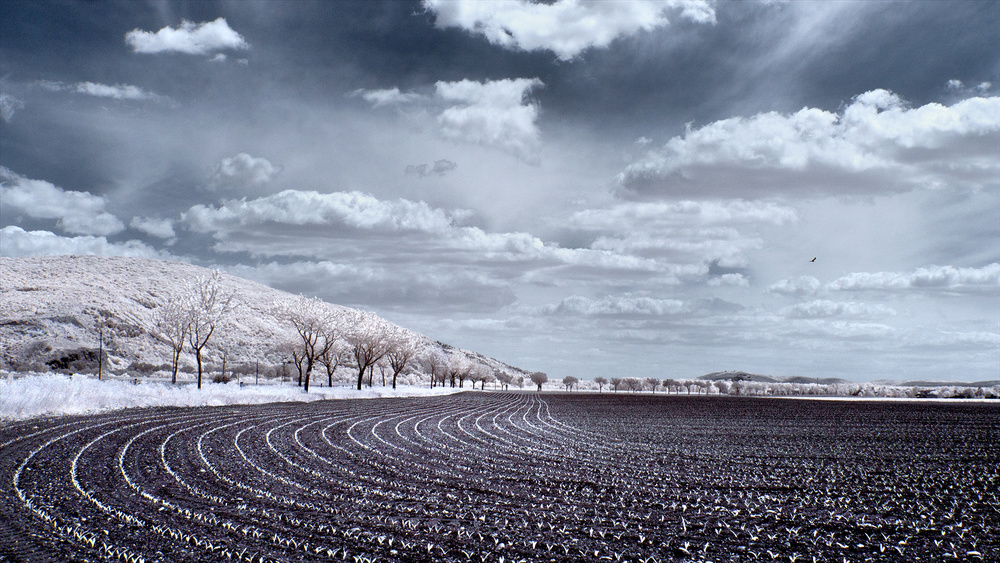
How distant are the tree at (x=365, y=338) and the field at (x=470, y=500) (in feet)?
181

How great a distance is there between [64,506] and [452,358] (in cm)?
13855

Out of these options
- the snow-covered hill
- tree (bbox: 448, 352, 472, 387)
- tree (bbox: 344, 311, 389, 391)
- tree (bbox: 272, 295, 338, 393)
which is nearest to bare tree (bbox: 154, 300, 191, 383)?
tree (bbox: 272, 295, 338, 393)

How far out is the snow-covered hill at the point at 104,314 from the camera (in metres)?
90.0

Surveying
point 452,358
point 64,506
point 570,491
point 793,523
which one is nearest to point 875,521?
point 793,523

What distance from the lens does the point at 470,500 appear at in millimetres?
12703

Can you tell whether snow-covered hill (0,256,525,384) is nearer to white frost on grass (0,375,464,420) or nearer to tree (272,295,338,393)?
tree (272,295,338,393)

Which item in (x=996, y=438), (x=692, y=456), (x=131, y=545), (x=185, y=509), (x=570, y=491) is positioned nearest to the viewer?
(x=131, y=545)

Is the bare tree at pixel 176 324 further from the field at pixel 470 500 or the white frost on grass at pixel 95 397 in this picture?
the field at pixel 470 500

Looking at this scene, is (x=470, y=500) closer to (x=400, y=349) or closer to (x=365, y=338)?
(x=365, y=338)

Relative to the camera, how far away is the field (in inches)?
374

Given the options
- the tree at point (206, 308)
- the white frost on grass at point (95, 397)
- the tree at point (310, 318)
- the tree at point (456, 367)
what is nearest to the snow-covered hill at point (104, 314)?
the tree at point (310, 318)

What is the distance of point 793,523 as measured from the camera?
1151 centimetres

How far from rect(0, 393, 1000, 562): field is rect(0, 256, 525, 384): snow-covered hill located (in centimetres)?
5650

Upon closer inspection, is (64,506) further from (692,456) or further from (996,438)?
(996,438)
